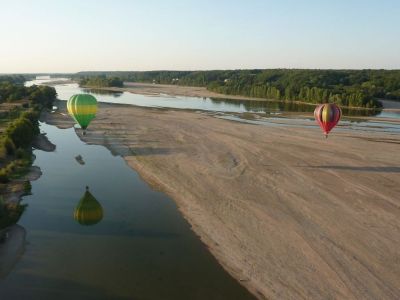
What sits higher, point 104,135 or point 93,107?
point 93,107

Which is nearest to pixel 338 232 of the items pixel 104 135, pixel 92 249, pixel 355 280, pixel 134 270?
pixel 355 280

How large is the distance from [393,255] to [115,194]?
13440 mm

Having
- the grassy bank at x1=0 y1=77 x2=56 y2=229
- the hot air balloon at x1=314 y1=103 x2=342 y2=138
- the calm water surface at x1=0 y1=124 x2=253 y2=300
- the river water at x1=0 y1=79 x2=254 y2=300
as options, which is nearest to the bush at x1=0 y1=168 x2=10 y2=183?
the grassy bank at x1=0 y1=77 x2=56 y2=229

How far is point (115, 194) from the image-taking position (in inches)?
865

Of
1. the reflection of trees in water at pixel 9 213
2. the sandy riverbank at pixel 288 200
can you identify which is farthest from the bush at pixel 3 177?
the sandy riverbank at pixel 288 200

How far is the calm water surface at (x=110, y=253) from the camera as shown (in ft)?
43.0

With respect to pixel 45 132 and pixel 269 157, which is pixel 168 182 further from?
pixel 45 132

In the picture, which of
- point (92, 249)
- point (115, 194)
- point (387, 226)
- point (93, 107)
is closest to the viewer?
point (92, 249)

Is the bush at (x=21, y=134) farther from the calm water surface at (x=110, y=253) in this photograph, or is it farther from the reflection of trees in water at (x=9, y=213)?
the reflection of trees in water at (x=9, y=213)

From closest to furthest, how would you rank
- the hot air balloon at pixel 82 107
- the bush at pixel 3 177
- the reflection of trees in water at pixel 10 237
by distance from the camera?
1. the reflection of trees in water at pixel 10 237
2. the bush at pixel 3 177
3. the hot air balloon at pixel 82 107

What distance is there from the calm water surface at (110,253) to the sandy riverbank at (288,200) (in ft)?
2.71

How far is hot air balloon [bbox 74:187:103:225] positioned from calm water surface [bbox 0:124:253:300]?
27 cm

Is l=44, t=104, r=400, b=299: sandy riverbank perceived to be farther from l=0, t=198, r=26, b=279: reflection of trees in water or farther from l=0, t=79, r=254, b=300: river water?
l=0, t=198, r=26, b=279: reflection of trees in water

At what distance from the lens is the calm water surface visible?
13.1 m
